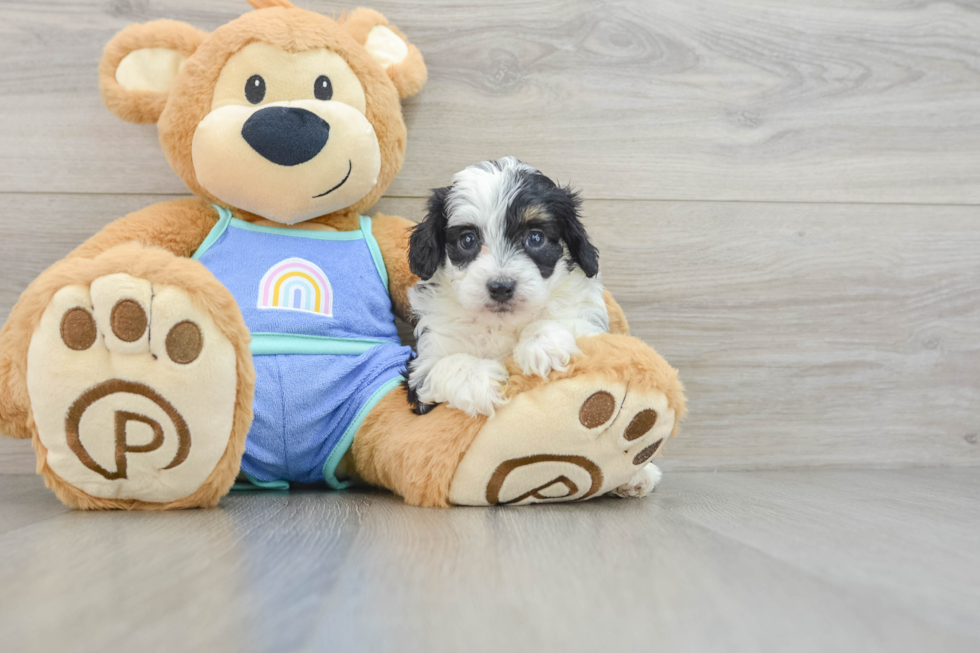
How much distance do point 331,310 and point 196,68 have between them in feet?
1.91

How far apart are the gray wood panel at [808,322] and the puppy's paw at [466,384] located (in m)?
0.68

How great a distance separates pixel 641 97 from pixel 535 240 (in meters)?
0.75

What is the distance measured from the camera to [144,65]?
59.1 inches

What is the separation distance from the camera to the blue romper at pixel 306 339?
4.49ft

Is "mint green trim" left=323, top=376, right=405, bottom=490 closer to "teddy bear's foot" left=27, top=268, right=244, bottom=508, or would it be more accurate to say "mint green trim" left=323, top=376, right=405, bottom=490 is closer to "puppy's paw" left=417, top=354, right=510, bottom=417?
"puppy's paw" left=417, top=354, right=510, bottom=417

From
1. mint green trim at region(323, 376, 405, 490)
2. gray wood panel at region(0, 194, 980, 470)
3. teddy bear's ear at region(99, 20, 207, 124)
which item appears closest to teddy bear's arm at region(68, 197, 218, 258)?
teddy bear's ear at region(99, 20, 207, 124)

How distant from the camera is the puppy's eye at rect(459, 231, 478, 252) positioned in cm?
131

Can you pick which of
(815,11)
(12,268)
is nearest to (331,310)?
(12,268)

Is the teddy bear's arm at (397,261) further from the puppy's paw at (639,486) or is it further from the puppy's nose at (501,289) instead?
the puppy's paw at (639,486)

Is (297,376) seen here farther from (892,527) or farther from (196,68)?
(892,527)

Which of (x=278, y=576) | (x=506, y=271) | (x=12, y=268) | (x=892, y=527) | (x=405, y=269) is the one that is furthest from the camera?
(x=12, y=268)

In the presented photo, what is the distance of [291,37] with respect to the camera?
1.43m

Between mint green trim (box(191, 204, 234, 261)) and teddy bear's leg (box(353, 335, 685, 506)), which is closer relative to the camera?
teddy bear's leg (box(353, 335, 685, 506))

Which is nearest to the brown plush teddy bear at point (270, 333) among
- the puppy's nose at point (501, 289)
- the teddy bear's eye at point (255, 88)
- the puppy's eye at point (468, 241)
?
the teddy bear's eye at point (255, 88)
